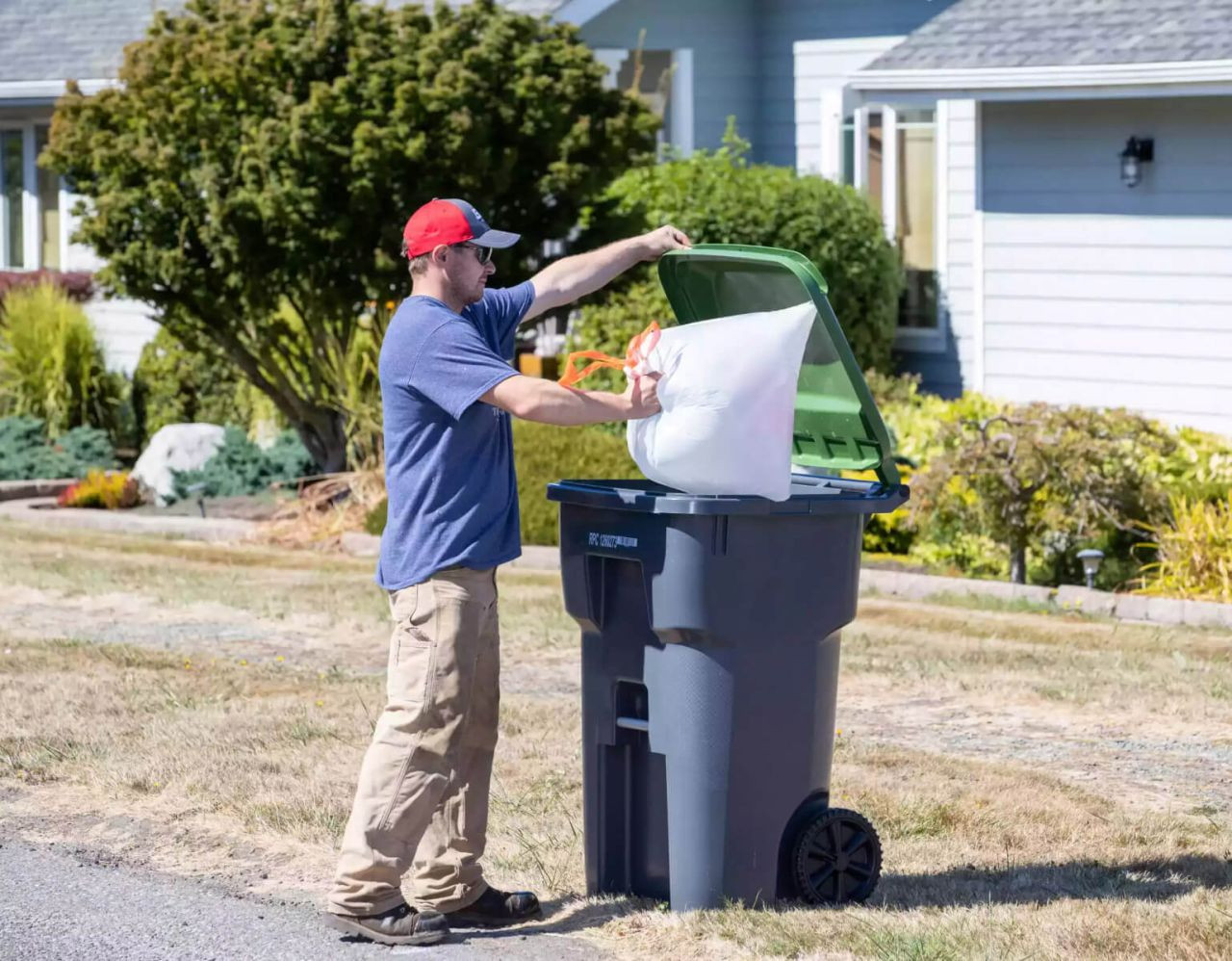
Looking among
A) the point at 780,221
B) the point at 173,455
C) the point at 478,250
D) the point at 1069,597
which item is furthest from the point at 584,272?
the point at 173,455

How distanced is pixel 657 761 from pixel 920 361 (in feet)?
35.2

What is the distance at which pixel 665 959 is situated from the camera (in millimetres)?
5148

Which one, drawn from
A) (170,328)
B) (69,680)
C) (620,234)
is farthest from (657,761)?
(170,328)

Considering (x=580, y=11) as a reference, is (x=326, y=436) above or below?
below

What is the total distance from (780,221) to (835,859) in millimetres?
10085

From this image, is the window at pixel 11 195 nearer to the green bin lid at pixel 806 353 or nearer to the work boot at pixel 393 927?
the green bin lid at pixel 806 353

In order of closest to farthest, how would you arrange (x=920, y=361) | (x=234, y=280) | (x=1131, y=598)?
(x=1131, y=598) < (x=234, y=280) < (x=920, y=361)

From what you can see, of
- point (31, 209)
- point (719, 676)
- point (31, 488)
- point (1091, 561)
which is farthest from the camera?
point (31, 209)

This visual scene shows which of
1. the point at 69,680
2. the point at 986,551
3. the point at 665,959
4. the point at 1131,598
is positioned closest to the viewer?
the point at 665,959

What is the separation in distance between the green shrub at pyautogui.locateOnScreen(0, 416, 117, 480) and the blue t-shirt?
12459 millimetres

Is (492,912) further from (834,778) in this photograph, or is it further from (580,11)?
(580,11)

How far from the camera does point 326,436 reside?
1531 centimetres

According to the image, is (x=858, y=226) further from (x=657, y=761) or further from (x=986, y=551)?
(x=657, y=761)

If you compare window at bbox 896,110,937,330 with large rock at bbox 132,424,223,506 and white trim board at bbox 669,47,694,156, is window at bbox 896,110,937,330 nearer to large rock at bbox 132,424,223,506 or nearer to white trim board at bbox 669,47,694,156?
white trim board at bbox 669,47,694,156
